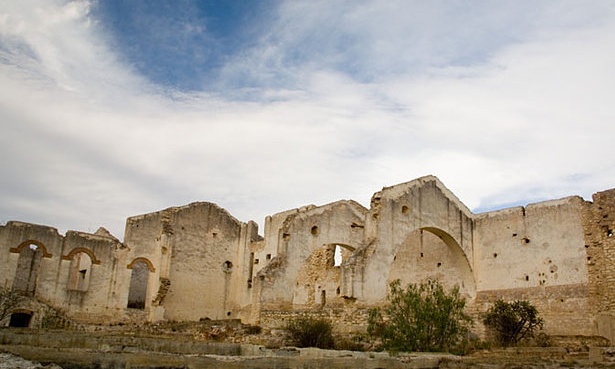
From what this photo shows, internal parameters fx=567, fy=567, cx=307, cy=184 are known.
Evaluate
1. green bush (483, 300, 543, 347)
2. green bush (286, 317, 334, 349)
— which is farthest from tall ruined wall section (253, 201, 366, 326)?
green bush (483, 300, 543, 347)

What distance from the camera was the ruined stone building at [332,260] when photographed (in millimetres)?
17594

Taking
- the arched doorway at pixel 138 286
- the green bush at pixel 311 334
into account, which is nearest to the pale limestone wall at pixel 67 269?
the arched doorway at pixel 138 286

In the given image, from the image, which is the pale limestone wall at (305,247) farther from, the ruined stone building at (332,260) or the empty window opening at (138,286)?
the empty window opening at (138,286)

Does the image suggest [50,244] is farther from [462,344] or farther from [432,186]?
[462,344]

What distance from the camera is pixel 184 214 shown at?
25.0 m

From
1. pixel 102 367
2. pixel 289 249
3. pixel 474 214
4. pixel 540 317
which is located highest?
pixel 474 214

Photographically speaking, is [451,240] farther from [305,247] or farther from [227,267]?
[227,267]

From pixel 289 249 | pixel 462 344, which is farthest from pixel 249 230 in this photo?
pixel 462 344

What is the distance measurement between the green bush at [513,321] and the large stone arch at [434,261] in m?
3.03

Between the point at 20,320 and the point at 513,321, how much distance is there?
17.4 metres

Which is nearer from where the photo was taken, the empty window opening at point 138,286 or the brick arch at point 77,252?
the brick arch at point 77,252

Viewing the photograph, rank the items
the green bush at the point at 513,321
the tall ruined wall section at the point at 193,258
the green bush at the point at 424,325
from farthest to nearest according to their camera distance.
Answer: the tall ruined wall section at the point at 193,258, the green bush at the point at 513,321, the green bush at the point at 424,325

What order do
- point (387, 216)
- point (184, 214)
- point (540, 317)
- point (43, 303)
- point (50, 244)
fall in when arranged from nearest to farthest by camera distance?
point (540, 317) < point (387, 216) < point (43, 303) < point (50, 244) < point (184, 214)

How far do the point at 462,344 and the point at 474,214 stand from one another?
9625 millimetres
